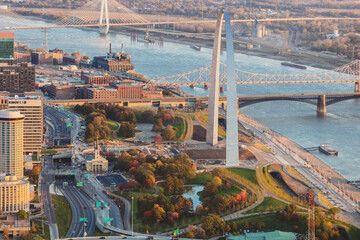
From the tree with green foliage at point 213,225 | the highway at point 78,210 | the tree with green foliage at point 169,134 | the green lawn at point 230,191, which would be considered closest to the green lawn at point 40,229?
the highway at point 78,210

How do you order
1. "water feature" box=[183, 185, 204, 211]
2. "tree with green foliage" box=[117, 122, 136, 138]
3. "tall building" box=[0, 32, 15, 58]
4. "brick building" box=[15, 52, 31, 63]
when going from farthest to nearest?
"brick building" box=[15, 52, 31, 63] → "tall building" box=[0, 32, 15, 58] → "tree with green foliage" box=[117, 122, 136, 138] → "water feature" box=[183, 185, 204, 211]

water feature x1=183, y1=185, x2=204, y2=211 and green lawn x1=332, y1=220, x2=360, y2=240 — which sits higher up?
water feature x1=183, y1=185, x2=204, y2=211

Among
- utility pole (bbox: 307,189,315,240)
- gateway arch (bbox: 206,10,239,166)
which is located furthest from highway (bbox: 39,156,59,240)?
utility pole (bbox: 307,189,315,240)

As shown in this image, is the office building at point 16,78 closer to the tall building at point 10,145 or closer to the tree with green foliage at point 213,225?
the tall building at point 10,145

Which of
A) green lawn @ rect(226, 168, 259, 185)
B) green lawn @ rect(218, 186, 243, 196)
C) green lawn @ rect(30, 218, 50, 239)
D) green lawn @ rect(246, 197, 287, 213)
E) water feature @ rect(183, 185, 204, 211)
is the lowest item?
green lawn @ rect(30, 218, 50, 239)

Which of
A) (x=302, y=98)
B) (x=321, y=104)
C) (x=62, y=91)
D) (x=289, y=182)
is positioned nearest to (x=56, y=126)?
(x=62, y=91)

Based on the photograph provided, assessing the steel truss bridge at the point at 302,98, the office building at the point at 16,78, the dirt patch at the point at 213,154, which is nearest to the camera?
the dirt patch at the point at 213,154

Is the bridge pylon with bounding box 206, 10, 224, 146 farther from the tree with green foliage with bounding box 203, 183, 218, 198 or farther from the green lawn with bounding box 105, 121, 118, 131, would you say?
the tree with green foliage with bounding box 203, 183, 218, 198
